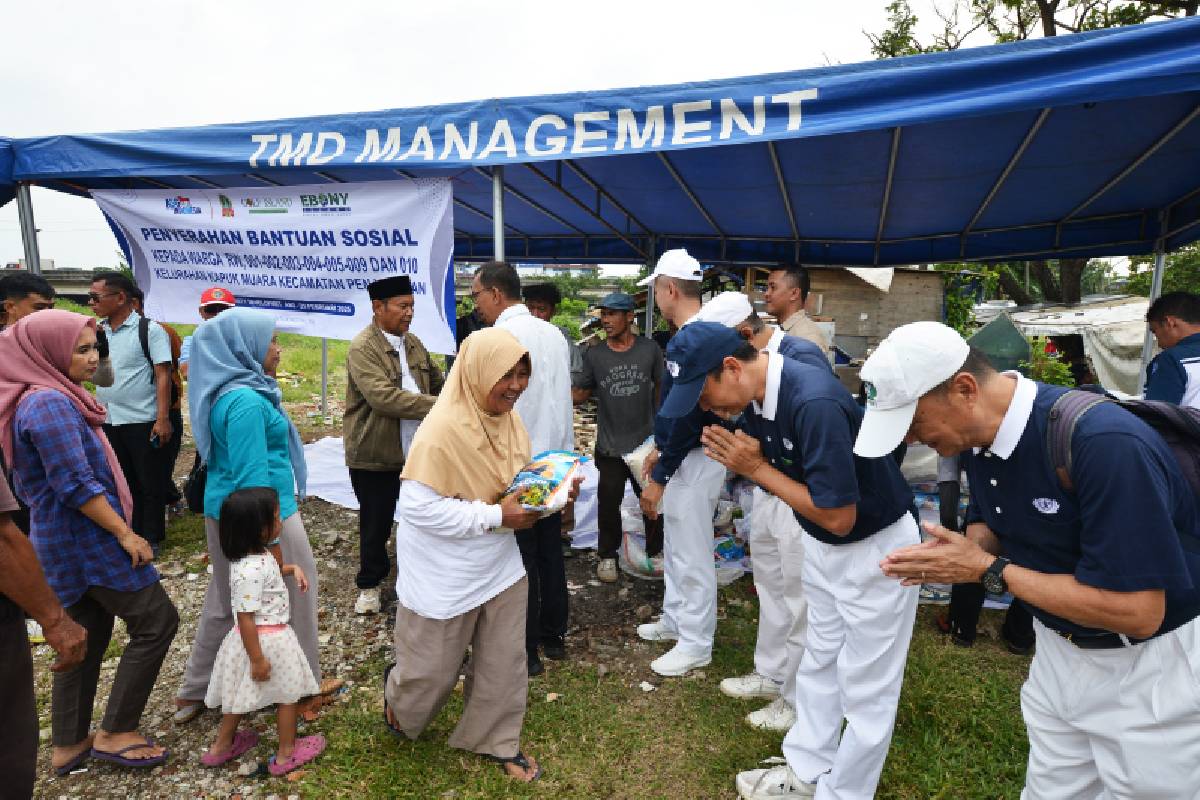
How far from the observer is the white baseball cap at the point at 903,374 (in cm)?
147

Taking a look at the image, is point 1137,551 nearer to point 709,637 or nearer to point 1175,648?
point 1175,648

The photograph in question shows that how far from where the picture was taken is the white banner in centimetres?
384

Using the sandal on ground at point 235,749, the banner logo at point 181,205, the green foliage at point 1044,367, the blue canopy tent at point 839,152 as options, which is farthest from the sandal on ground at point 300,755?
the green foliage at point 1044,367

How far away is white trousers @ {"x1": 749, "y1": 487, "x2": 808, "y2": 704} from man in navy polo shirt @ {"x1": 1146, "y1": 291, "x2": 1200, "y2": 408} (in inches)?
80.6

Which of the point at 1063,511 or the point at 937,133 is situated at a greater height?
the point at 937,133

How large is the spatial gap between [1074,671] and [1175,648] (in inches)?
8.8

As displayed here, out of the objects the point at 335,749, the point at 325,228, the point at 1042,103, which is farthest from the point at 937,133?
the point at 335,749

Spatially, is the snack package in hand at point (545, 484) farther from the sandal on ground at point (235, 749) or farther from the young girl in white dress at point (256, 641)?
the sandal on ground at point (235, 749)

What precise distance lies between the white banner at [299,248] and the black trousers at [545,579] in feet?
4.37

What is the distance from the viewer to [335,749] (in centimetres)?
267

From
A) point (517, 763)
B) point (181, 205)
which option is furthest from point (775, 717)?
point (181, 205)

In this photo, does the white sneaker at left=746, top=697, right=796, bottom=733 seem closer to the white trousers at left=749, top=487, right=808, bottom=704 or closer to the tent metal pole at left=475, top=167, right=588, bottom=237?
the white trousers at left=749, top=487, right=808, bottom=704

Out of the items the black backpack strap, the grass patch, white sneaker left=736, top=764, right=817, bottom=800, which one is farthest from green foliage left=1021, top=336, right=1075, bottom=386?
the black backpack strap

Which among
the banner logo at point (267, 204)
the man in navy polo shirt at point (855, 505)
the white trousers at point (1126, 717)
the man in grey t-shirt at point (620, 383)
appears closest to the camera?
the white trousers at point (1126, 717)
